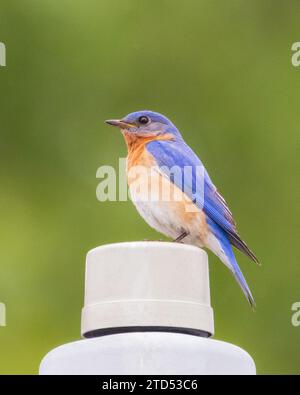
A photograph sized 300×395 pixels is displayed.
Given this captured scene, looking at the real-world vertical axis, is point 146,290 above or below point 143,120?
below

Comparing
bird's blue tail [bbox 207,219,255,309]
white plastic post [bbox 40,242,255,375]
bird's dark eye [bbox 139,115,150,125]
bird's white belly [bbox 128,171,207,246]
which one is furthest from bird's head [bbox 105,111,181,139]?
white plastic post [bbox 40,242,255,375]

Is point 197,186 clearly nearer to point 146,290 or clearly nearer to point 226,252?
point 226,252

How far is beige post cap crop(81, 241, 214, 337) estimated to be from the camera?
57.0 inches

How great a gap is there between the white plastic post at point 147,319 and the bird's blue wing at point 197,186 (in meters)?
1.09

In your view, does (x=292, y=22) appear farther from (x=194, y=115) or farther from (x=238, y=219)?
(x=238, y=219)

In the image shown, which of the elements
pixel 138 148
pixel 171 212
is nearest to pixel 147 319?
pixel 171 212

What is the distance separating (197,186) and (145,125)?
Answer: 1.28 ft

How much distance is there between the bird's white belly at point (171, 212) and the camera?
2793 mm

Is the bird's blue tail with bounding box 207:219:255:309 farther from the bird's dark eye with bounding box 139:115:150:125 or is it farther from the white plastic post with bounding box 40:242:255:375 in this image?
the white plastic post with bounding box 40:242:255:375

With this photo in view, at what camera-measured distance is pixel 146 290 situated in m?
1.45

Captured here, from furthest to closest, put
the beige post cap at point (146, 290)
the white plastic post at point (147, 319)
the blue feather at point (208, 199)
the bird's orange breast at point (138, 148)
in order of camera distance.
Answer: the bird's orange breast at point (138, 148)
the blue feather at point (208, 199)
the beige post cap at point (146, 290)
the white plastic post at point (147, 319)

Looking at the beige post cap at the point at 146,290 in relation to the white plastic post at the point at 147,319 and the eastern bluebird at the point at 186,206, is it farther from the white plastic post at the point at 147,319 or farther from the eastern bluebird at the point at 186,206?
the eastern bluebird at the point at 186,206

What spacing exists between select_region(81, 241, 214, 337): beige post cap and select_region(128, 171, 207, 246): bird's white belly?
49.8 inches

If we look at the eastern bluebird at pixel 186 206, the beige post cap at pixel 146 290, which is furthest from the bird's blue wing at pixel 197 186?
the beige post cap at pixel 146 290
